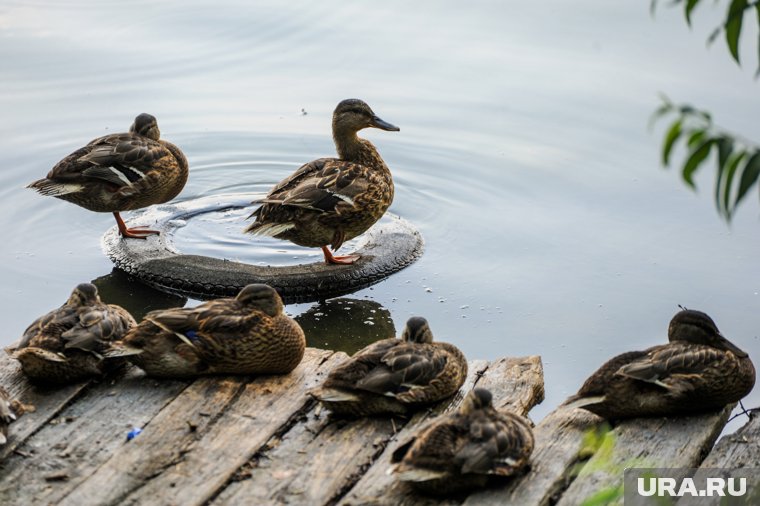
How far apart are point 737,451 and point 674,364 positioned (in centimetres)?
45

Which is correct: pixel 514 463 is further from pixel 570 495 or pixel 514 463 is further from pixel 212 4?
pixel 212 4

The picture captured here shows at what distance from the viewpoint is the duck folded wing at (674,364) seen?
4.87m

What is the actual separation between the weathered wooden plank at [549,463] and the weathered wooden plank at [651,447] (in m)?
0.08

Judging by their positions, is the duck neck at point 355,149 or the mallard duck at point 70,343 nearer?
the mallard duck at point 70,343

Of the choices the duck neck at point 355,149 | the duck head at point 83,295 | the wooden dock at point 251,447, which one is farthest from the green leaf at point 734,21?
the duck neck at point 355,149

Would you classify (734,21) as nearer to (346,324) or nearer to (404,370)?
(404,370)

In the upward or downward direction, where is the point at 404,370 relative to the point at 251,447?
upward

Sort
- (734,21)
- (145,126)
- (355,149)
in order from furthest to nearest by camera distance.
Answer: (145,126) < (355,149) < (734,21)

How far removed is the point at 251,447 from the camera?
467cm

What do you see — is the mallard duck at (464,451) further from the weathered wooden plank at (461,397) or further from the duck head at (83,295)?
the duck head at (83,295)

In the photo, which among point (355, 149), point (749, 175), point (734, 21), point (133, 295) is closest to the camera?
point (749, 175)

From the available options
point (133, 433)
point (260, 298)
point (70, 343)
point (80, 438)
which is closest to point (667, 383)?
point (260, 298)

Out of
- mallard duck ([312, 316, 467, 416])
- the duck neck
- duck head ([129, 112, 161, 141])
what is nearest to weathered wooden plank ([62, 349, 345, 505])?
mallard duck ([312, 316, 467, 416])

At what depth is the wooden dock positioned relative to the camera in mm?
4379
